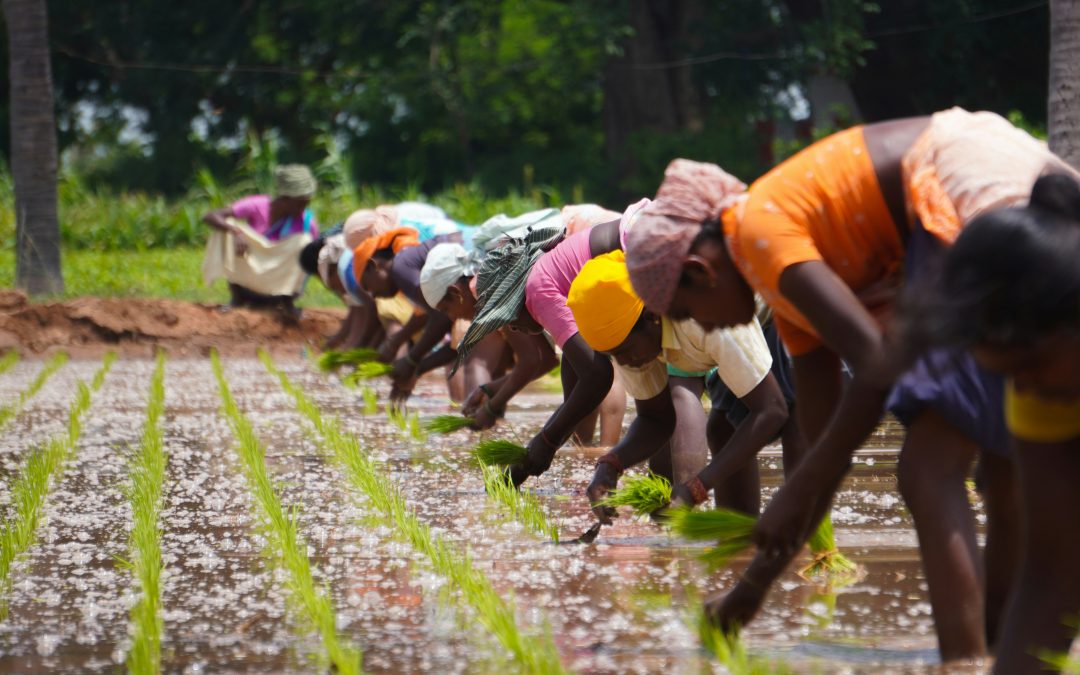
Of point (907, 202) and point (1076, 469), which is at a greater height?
point (907, 202)

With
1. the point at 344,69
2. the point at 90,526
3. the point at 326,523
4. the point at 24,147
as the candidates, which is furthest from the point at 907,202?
the point at 344,69

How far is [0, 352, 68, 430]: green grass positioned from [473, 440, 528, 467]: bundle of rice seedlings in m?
3.95

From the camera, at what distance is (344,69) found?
3072cm

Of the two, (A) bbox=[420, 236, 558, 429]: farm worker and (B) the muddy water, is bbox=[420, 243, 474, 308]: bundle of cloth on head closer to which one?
(A) bbox=[420, 236, 558, 429]: farm worker

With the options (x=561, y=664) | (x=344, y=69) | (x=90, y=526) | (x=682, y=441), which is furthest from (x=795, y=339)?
(x=344, y=69)

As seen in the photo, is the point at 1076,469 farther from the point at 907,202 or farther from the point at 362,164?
the point at 362,164

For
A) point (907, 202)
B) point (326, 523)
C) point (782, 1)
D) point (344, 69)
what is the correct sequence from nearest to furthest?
point (907, 202) → point (326, 523) → point (782, 1) → point (344, 69)

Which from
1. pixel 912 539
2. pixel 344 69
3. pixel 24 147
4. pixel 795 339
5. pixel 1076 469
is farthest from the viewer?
pixel 344 69

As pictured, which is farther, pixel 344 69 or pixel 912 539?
pixel 344 69

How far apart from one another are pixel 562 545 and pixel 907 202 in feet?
7.09

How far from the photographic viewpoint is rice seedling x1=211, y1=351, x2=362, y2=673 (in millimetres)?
3566

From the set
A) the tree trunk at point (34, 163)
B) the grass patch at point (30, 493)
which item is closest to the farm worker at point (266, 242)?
the tree trunk at point (34, 163)

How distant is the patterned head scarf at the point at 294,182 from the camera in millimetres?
14852

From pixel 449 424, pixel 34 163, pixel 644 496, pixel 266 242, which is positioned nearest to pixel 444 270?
pixel 449 424
